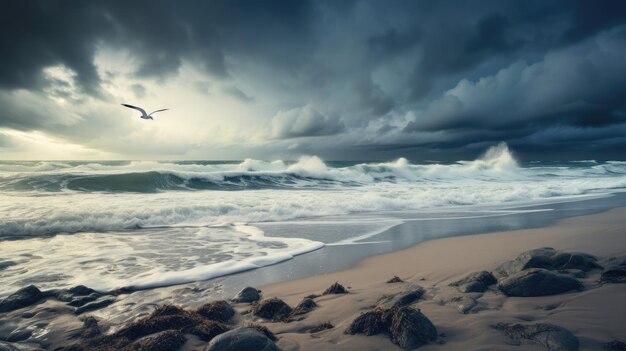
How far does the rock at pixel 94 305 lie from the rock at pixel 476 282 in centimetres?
499

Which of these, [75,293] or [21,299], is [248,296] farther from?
[21,299]

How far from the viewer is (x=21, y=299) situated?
454 centimetres

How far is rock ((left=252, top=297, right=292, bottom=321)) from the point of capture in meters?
3.95

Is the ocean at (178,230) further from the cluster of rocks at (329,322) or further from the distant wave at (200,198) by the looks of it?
the cluster of rocks at (329,322)

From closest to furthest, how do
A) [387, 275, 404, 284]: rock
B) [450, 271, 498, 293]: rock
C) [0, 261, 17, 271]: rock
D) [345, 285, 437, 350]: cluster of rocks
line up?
[345, 285, 437, 350]: cluster of rocks → [450, 271, 498, 293]: rock → [387, 275, 404, 284]: rock → [0, 261, 17, 271]: rock

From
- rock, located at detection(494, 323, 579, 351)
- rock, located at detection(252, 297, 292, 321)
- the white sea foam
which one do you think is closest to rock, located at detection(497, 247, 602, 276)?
rock, located at detection(494, 323, 579, 351)

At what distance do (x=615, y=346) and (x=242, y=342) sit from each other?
3101 millimetres

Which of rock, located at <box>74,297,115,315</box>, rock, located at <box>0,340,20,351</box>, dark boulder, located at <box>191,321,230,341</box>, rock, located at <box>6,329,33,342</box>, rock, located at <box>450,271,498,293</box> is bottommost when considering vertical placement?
rock, located at <box>6,329,33,342</box>

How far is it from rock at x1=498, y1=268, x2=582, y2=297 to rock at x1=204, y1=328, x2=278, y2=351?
292 centimetres

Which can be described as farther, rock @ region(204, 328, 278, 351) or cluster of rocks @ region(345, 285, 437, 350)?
cluster of rocks @ region(345, 285, 437, 350)

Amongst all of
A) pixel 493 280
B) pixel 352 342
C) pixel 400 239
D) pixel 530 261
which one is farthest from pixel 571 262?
→ pixel 400 239

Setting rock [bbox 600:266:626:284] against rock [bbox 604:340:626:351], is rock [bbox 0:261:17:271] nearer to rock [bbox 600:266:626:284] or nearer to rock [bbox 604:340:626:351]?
rock [bbox 604:340:626:351]

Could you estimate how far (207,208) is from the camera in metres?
12.6

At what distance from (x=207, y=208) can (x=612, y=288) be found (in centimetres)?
1166
